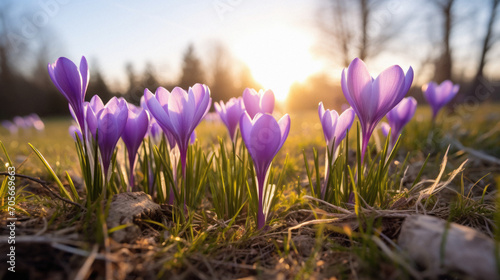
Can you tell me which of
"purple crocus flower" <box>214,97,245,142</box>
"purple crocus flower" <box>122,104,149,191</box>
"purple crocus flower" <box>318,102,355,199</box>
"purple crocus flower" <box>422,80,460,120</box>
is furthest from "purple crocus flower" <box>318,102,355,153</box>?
"purple crocus flower" <box>422,80,460,120</box>

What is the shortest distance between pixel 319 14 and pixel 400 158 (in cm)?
1746

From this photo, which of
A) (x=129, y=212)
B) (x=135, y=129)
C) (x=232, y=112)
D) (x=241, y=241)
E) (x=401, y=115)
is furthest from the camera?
(x=401, y=115)

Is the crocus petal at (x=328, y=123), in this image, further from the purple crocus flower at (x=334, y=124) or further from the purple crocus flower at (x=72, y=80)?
the purple crocus flower at (x=72, y=80)

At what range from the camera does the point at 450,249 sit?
83 centimetres

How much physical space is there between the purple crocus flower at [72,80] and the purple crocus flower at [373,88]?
120 centimetres

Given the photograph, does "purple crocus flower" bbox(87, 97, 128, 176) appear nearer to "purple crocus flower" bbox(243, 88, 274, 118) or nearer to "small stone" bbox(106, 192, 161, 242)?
"small stone" bbox(106, 192, 161, 242)

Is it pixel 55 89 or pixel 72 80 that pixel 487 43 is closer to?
pixel 72 80

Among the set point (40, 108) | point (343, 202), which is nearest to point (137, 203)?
point (343, 202)

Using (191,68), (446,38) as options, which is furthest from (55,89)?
(446,38)

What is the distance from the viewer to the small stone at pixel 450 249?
30.4 inches

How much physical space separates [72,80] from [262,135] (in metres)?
0.87

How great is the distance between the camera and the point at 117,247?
0.90 meters

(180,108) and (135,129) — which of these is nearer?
(180,108)

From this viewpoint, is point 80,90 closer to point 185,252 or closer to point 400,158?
point 185,252
